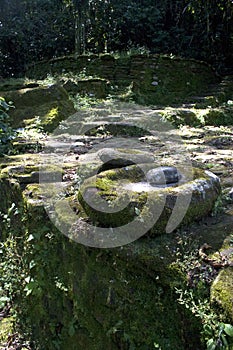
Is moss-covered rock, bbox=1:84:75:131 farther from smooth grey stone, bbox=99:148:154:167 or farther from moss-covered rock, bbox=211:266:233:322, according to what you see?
Result: moss-covered rock, bbox=211:266:233:322

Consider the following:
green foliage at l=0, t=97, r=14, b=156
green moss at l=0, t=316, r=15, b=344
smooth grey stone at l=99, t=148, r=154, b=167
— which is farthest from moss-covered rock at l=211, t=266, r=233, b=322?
green foliage at l=0, t=97, r=14, b=156

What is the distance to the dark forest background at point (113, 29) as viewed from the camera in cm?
993

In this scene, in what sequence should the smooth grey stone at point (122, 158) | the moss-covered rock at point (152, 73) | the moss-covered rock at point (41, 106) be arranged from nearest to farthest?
1. the smooth grey stone at point (122, 158)
2. the moss-covered rock at point (41, 106)
3. the moss-covered rock at point (152, 73)

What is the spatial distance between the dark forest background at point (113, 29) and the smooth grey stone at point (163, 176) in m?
8.25

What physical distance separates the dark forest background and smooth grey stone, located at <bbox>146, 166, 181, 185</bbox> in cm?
825

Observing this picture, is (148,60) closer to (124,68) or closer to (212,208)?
(124,68)

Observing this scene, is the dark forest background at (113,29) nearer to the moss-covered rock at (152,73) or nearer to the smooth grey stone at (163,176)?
the moss-covered rock at (152,73)

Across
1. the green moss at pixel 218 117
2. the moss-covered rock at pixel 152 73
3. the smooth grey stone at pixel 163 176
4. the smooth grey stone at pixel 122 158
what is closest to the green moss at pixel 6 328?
the smooth grey stone at pixel 122 158

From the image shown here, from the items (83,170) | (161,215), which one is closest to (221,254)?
(161,215)

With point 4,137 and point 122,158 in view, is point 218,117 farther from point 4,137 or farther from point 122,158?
point 122,158

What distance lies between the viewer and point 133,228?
186 centimetres

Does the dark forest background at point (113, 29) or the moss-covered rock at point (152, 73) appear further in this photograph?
the dark forest background at point (113, 29)

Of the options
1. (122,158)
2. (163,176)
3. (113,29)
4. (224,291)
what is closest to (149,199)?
(163,176)

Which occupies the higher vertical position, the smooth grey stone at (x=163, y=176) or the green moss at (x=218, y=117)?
the smooth grey stone at (x=163, y=176)
